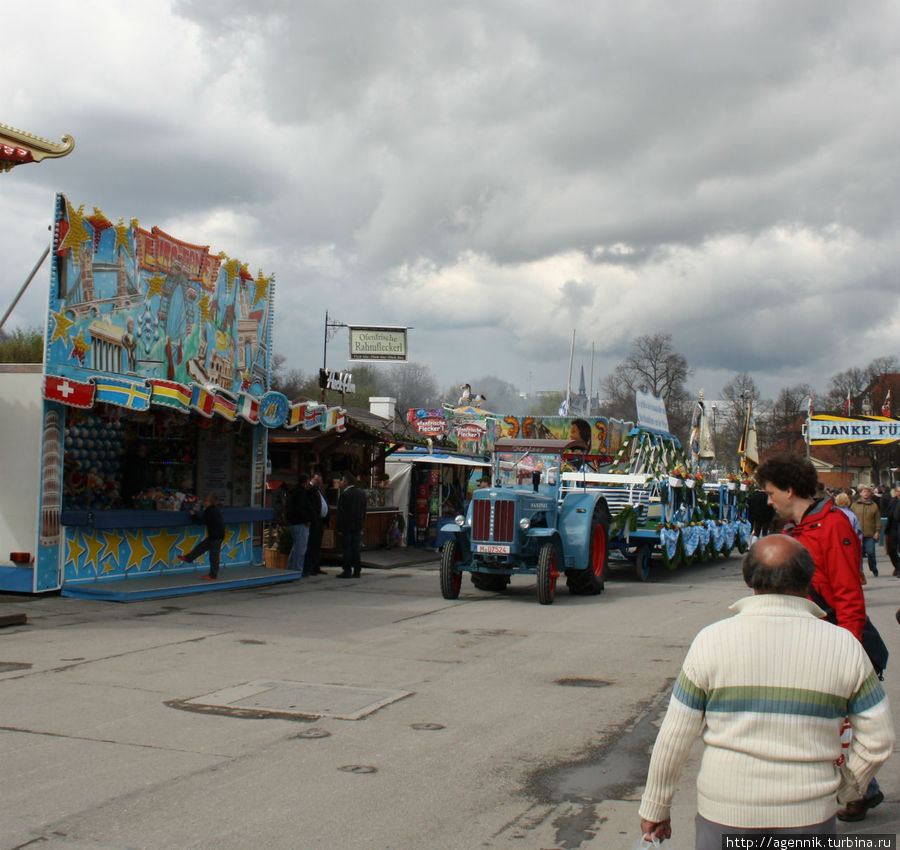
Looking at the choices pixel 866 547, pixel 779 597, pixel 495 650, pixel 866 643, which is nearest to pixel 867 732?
pixel 779 597

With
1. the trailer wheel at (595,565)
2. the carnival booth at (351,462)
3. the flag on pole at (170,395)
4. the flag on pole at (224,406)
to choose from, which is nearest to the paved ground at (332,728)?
the trailer wheel at (595,565)

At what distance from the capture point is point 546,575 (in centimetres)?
1391

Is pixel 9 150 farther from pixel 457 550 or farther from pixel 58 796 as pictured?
pixel 58 796

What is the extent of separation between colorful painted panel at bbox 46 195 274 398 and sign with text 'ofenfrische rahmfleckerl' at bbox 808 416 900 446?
1863 cm

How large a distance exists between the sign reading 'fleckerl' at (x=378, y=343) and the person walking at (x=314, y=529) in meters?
17.7

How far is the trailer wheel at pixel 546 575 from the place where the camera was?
548 inches

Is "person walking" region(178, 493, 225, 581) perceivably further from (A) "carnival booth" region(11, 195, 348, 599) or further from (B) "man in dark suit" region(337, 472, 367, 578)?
(B) "man in dark suit" region(337, 472, 367, 578)

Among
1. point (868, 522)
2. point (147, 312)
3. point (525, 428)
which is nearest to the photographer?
point (147, 312)

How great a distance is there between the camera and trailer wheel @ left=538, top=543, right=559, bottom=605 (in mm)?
13922

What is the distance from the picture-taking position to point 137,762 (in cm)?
579

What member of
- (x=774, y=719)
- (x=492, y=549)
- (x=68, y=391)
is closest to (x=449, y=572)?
(x=492, y=549)

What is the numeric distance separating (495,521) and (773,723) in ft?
38.2

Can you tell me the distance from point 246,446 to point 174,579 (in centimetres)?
372

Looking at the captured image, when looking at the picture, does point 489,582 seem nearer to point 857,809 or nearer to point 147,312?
point 147,312
